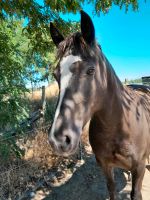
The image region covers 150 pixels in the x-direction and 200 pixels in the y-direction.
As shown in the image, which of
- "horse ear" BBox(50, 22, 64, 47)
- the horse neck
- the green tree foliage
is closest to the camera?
the horse neck

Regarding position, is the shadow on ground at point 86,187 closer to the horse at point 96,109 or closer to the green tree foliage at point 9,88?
the horse at point 96,109

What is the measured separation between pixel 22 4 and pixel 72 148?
3.24 metres

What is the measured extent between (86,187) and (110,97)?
2.63 metres

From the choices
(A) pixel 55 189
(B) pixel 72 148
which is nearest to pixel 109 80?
(B) pixel 72 148

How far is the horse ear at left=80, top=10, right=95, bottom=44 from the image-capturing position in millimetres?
2514

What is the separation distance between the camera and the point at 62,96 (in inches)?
90.6

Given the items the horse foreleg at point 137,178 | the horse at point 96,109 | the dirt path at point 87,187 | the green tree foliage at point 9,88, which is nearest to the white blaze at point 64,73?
the horse at point 96,109

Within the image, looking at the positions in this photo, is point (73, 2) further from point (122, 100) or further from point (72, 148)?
point (72, 148)

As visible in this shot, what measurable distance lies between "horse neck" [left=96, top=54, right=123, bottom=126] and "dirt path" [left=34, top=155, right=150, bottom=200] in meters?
2.10

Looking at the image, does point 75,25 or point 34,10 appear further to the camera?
point 75,25

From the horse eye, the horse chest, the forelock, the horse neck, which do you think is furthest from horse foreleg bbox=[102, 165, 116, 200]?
the forelock

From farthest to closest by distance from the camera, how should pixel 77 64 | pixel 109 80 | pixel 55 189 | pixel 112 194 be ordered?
pixel 55 189 → pixel 112 194 → pixel 109 80 → pixel 77 64

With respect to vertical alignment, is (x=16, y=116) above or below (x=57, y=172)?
above

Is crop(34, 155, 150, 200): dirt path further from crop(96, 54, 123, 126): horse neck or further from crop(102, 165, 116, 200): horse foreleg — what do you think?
crop(96, 54, 123, 126): horse neck
